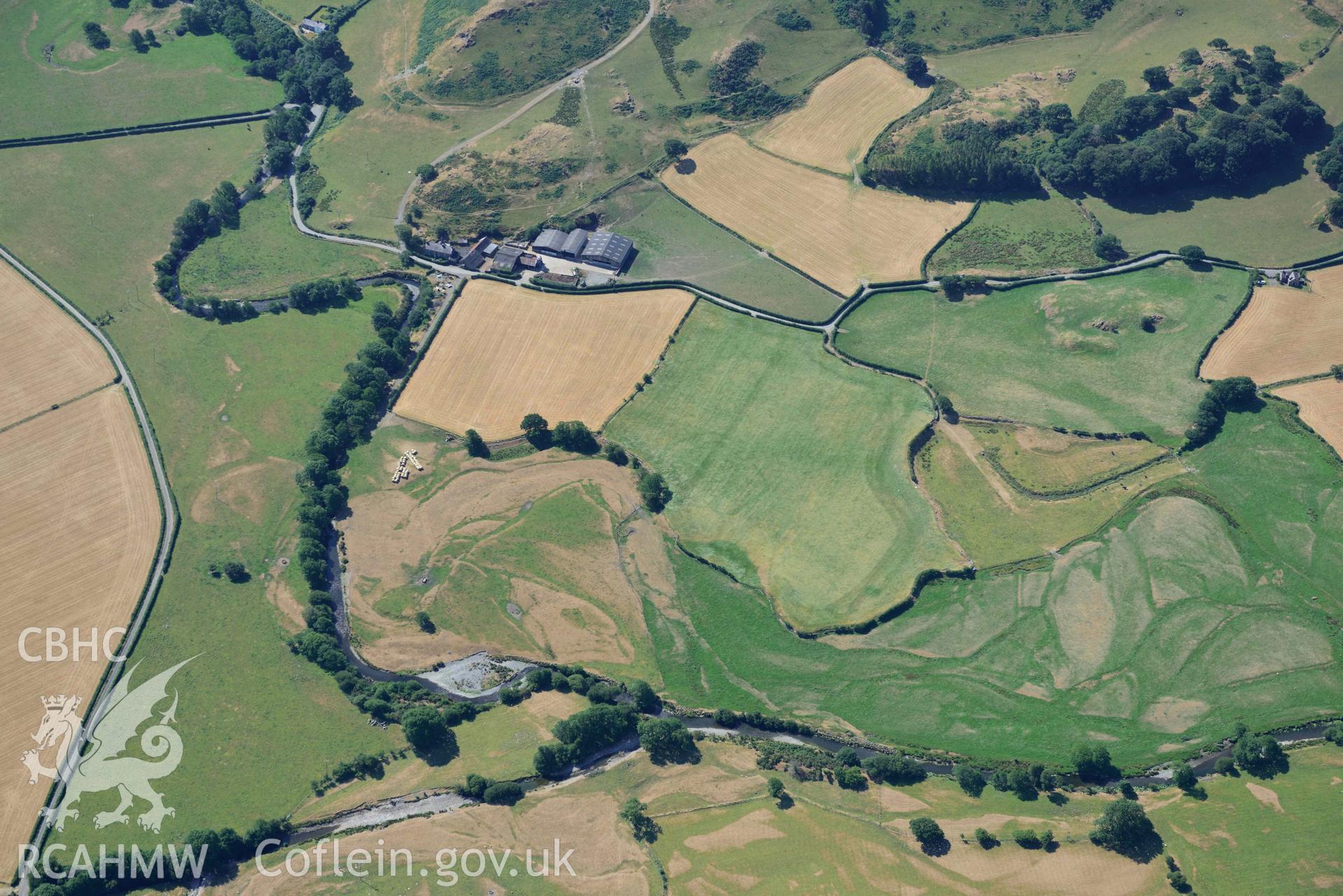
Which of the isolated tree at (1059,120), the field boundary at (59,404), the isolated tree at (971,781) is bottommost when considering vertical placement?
the isolated tree at (971,781)

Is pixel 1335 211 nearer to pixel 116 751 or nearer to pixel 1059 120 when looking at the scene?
pixel 1059 120

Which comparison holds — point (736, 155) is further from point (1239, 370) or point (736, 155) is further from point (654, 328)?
point (1239, 370)

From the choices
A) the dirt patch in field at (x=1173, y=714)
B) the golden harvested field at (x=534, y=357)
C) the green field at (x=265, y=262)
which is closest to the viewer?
the dirt patch in field at (x=1173, y=714)

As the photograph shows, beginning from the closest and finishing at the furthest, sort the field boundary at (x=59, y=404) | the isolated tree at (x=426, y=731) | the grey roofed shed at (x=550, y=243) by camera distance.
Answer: the isolated tree at (x=426, y=731) < the field boundary at (x=59, y=404) < the grey roofed shed at (x=550, y=243)

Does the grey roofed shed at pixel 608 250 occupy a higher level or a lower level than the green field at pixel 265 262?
higher

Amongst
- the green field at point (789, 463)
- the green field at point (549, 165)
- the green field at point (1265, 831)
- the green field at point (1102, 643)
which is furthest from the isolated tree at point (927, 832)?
the green field at point (549, 165)

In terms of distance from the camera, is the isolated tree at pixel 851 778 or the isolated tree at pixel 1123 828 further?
the isolated tree at pixel 851 778

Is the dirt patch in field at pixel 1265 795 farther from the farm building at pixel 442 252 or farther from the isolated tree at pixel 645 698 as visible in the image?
the farm building at pixel 442 252
